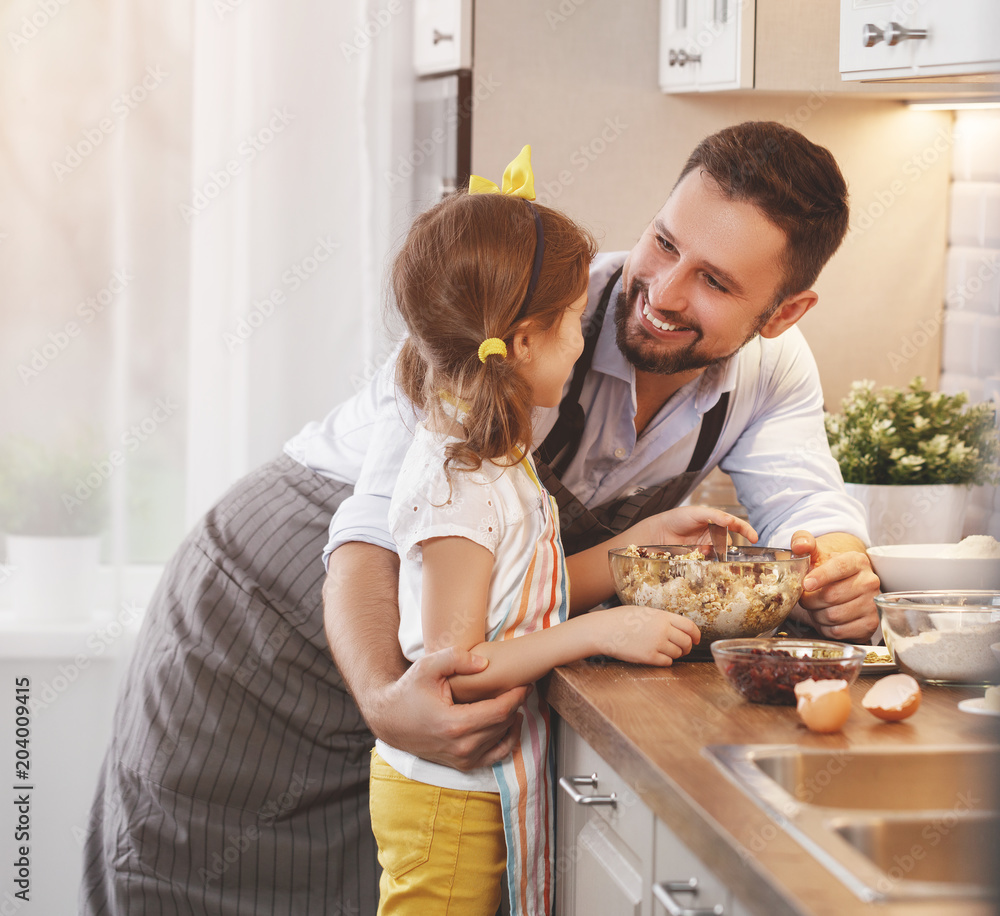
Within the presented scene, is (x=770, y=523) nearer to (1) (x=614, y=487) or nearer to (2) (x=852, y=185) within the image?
(1) (x=614, y=487)

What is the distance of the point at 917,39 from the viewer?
4.56ft

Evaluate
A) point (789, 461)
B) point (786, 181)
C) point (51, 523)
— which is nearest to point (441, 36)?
point (786, 181)

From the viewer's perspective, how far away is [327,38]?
2.27 meters

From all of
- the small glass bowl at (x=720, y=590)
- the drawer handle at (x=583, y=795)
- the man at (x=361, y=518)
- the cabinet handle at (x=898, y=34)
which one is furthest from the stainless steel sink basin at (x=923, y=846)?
the cabinet handle at (x=898, y=34)

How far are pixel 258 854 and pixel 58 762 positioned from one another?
94cm

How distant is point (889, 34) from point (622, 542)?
74 centimetres

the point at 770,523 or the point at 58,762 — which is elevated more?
the point at 770,523

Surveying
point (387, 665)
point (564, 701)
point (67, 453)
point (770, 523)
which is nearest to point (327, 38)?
point (67, 453)

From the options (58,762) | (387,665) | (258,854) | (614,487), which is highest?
(614,487)

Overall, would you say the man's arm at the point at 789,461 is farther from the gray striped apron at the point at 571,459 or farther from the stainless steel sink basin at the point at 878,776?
the stainless steel sink basin at the point at 878,776

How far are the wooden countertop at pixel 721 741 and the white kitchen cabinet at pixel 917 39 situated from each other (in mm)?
722

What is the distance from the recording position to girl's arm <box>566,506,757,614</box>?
4.18 feet

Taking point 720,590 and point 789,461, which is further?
point 789,461

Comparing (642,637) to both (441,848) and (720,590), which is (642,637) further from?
(441,848)
